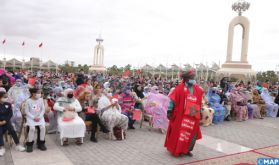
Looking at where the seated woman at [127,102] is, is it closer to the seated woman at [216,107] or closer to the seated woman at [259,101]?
the seated woman at [216,107]

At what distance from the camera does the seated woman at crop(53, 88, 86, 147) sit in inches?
191

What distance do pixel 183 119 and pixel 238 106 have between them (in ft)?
19.0

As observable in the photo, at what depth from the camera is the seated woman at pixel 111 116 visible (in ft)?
18.6

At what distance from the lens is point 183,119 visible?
14.6 ft

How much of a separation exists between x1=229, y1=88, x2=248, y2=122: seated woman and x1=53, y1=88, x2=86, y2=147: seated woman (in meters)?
6.89

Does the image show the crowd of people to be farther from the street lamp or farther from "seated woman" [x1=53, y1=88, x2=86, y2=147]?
Answer: the street lamp

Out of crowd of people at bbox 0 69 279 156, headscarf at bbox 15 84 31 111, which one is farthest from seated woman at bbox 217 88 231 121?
headscarf at bbox 15 84 31 111

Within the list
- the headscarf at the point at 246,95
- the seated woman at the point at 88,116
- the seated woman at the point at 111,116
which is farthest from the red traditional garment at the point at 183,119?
the headscarf at the point at 246,95

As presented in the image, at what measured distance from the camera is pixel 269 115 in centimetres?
1073

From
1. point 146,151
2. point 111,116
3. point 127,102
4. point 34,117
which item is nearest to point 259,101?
point 127,102

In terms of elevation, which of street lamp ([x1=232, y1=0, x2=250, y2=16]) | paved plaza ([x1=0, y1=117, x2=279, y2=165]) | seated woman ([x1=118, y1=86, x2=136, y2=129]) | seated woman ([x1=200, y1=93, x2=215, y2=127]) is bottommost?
paved plaza ([x1=0, y1=117, x2=279, y2=165])

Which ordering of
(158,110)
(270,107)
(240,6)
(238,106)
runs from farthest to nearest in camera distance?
(240,6) → (270,107) → (238,106) → (158,110)

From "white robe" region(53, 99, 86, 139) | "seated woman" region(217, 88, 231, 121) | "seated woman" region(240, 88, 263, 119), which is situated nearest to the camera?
"white robe" region(53, 99, 86, 139)

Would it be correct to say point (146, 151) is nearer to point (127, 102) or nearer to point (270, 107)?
point (127, 102)
